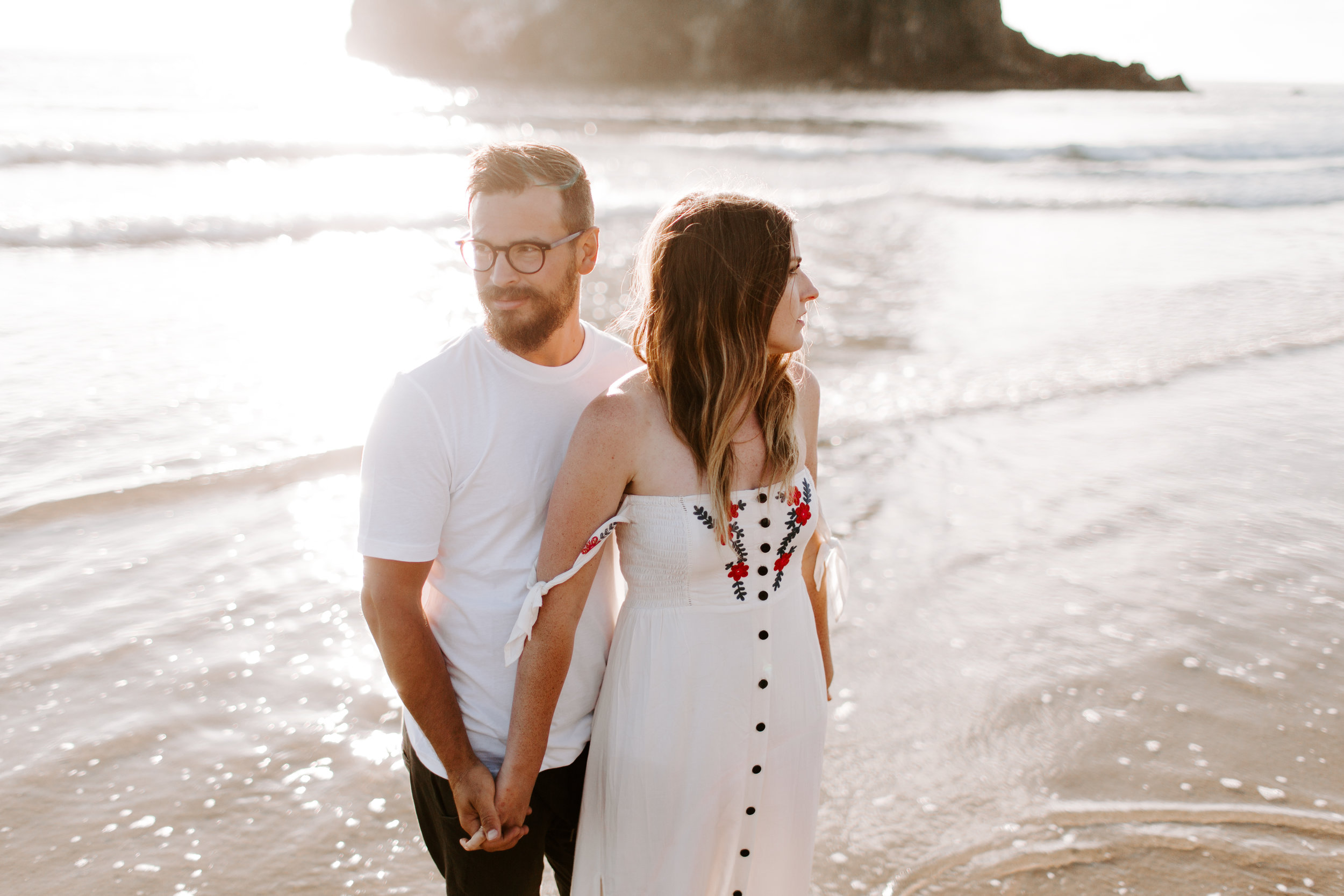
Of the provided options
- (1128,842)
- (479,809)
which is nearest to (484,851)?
(479,809)

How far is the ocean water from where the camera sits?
3.06 meters

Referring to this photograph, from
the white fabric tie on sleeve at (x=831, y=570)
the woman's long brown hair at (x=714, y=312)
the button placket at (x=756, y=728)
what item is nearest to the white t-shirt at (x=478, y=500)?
the woman's long brown hair at (x=714, y=312)

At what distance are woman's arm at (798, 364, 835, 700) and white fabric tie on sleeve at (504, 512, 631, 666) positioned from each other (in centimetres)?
51

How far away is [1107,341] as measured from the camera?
8.96 metres

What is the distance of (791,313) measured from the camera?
6.19 feet

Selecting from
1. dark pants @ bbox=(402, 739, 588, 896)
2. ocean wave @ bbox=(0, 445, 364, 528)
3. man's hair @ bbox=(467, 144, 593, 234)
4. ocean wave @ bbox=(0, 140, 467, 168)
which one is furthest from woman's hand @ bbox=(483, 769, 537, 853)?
ocean wave @ bbox=(0, 140, 467, 168)

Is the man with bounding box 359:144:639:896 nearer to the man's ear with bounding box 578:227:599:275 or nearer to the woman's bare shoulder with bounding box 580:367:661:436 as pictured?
the man's ear with bounding box 578:227:599:275

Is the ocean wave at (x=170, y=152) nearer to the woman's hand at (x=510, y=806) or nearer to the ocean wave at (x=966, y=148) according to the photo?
the ocean wave at (x=966, y=148)

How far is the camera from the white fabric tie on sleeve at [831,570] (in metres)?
2.21

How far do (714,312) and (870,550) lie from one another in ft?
11.4

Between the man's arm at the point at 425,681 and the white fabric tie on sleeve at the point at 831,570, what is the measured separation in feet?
2.94

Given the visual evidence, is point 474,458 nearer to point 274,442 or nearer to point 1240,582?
point 1240,582

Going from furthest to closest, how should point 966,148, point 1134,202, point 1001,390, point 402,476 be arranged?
point 966,148
point 1134,202
point 1001,390
point 402,476

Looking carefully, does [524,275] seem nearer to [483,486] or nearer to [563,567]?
[483,486]
